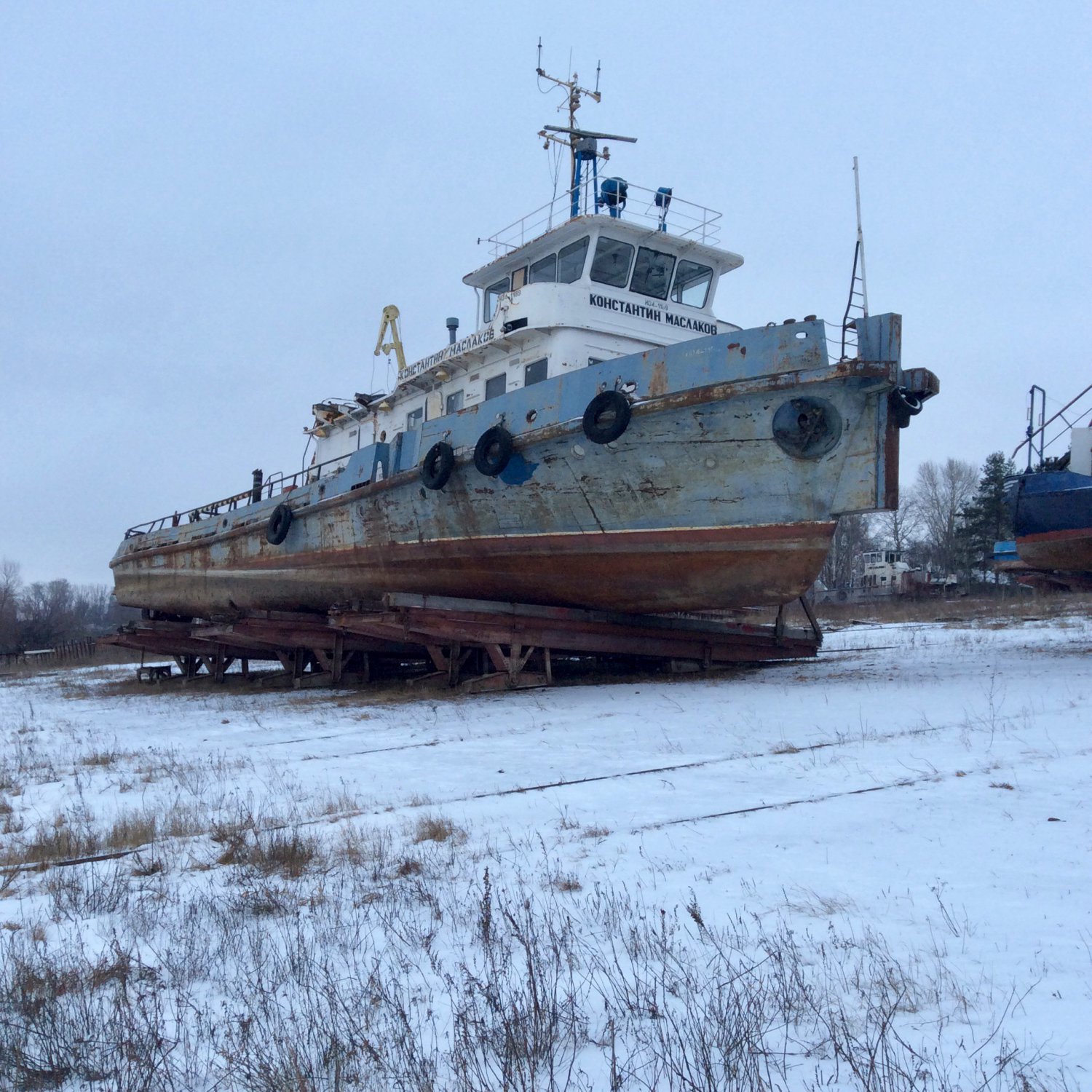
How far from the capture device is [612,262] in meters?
10.2

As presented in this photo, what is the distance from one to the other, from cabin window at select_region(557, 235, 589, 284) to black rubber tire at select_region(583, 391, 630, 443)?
2730 millimetres

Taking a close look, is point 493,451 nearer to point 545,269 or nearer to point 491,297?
point 545,269

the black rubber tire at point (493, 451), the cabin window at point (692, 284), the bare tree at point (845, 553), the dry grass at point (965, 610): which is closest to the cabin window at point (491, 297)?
the cabin window at point (692, 284)

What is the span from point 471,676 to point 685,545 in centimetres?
360

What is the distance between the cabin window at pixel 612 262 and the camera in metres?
10.1

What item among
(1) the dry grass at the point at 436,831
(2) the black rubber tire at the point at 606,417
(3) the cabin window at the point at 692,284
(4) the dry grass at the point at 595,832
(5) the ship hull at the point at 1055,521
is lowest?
(1) the dry grass at the point at 436,831

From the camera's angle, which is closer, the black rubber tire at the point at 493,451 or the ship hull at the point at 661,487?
the ship hull at the point at 661,487

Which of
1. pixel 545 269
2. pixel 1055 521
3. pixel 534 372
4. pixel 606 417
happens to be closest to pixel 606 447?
pixel 606 417

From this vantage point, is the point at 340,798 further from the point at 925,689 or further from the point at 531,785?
the point at 925,689

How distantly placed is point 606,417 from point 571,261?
10.5ft

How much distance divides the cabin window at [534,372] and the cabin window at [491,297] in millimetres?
1982

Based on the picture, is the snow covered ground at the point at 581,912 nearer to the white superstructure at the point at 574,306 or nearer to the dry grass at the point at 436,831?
the dry grass at the point at 436,831

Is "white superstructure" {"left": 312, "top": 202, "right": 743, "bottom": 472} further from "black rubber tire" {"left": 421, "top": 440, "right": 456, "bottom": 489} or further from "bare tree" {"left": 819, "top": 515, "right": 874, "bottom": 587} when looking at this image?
"bare tree" {"left": 819, "top": 515, "right": 874, "bottom": 587}

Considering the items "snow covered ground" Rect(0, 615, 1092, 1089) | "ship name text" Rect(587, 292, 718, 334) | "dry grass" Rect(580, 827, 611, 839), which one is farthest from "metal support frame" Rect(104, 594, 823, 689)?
"dry grass" Rect(580, 827, 611, 839)
